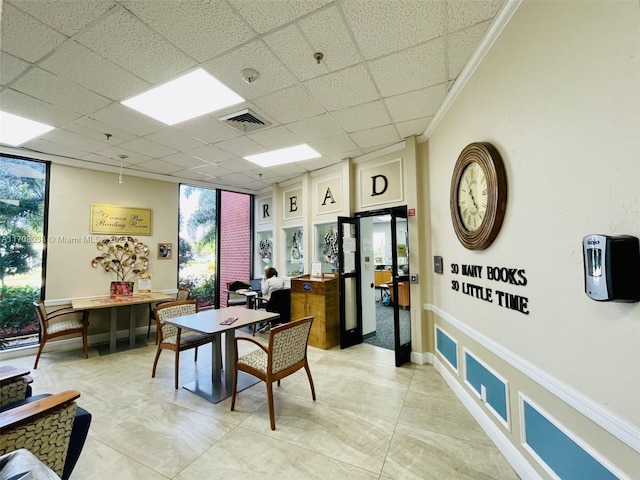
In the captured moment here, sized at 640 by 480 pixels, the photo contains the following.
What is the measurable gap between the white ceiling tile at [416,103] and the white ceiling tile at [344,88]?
280mm

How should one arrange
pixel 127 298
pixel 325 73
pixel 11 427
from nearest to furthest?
pixel 11 427 → pixel 325 73 → pixel 127 298

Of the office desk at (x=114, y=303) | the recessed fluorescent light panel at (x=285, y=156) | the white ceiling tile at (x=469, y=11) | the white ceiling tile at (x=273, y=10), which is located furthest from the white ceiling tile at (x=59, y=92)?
the white ceiling tile at (x=469, y=11)

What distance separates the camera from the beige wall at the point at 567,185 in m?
1.11

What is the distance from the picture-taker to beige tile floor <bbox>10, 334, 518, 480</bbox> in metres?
1.93

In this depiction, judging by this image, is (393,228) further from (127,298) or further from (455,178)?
(127,298)

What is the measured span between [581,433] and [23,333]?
655 centimetres

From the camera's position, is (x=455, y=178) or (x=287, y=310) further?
(x=287, y=310)

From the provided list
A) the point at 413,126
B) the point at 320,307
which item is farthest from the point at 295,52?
the point at 320,307

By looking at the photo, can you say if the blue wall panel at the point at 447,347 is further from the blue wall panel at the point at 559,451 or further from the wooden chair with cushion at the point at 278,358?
the wooden chair with cushion at the point at 278,358

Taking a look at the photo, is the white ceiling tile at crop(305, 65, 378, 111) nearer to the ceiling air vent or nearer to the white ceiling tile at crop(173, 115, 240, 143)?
the ceiling air vent

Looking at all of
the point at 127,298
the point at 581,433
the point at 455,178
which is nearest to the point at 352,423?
the point at 581,433

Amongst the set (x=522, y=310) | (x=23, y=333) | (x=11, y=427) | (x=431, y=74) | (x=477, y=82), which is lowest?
(x=23, y=333)

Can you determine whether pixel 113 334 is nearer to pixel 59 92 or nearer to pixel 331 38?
pixel 59 92

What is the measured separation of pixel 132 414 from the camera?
260 cm
